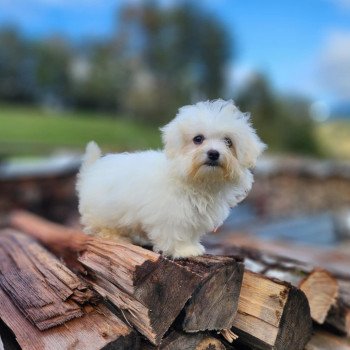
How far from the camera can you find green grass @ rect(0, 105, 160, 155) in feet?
44.4

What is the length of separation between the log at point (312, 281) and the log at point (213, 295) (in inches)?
16.4

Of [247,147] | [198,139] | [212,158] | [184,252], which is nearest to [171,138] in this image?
[198,139]

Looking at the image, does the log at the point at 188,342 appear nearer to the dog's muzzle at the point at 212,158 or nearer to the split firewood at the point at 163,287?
the split firewood at the point at 163,287

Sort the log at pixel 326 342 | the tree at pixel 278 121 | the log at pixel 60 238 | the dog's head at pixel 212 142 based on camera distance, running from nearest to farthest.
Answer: the dog's head at pixel 212 142
the log at pixel 326 342
the log at pixel 60 238
the tree at pixel 278 121

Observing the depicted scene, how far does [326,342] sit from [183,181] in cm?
128

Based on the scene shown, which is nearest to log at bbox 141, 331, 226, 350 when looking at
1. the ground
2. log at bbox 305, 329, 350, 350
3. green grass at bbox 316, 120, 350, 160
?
log at bbox 305, 329, 350, 350

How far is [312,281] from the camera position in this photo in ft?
9.45

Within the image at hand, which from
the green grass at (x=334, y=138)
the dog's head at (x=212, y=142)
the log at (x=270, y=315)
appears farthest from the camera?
the green grass at (x=334, y=138)

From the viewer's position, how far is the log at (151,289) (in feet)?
7.19

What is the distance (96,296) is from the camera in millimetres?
2531

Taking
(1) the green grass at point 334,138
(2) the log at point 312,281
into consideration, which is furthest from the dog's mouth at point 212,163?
(1) the green grass at point 334,138

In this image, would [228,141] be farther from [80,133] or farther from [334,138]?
[334,138]

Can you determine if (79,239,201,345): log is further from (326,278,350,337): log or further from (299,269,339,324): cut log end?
(326,278,350,337): log

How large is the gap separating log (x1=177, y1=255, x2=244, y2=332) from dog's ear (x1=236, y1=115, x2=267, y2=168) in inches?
18.3
